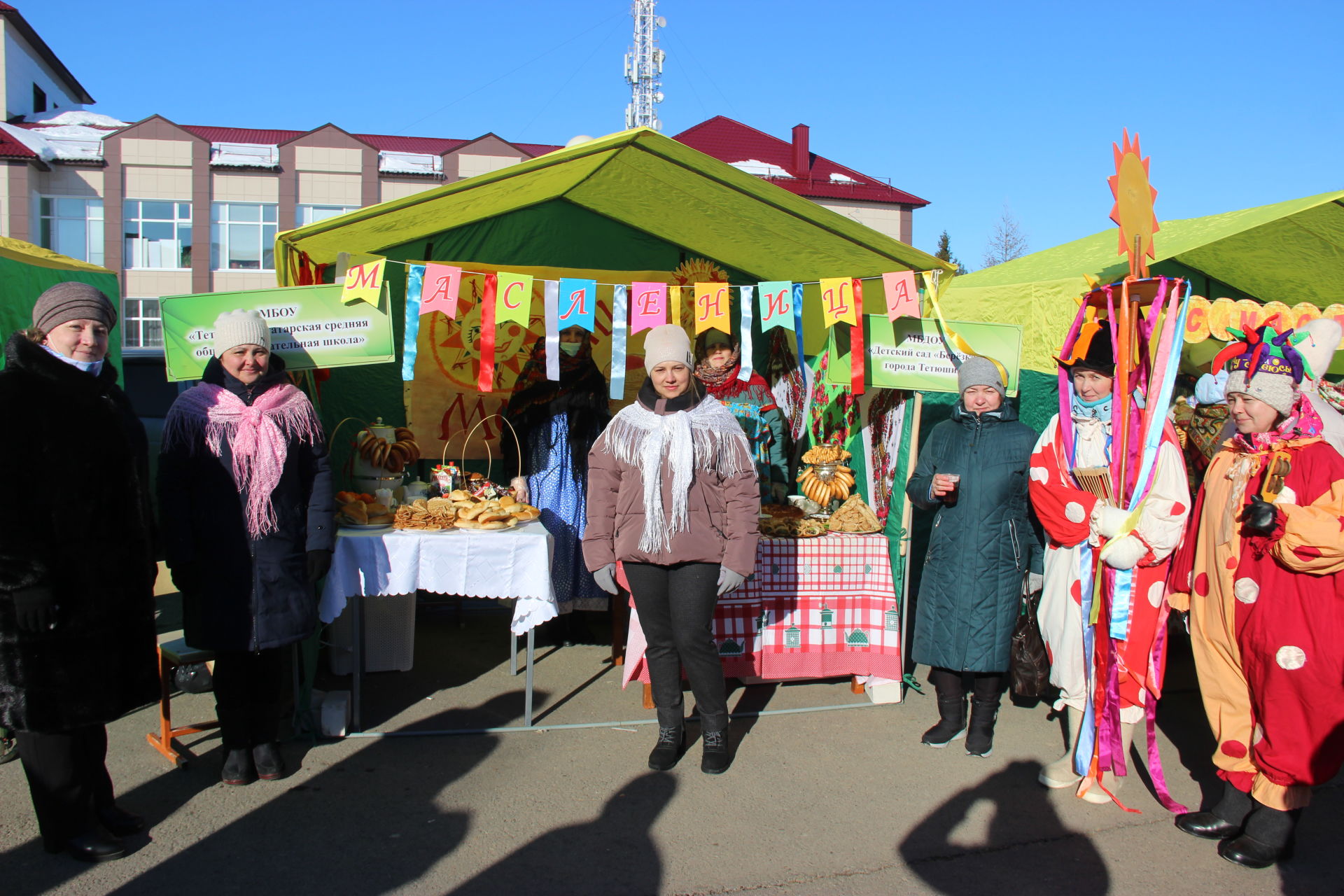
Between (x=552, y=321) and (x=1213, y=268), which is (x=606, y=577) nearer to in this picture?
(x=552, y=321)

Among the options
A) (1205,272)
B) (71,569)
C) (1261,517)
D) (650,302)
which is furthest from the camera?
(1205,272)

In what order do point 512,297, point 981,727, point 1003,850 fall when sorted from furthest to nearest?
point 512,297
point 981,727
point 1003,850

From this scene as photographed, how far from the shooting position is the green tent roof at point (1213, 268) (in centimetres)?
541

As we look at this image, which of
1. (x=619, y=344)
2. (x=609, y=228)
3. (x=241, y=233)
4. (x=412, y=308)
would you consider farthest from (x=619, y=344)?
(x=241, y=233)

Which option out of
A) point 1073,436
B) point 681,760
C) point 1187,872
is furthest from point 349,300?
point 1187,872

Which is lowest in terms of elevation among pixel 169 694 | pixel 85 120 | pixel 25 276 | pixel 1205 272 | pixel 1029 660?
pixel 169 694

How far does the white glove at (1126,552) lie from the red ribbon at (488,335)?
8.75 feet

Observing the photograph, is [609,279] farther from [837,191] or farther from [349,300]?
[837,191]

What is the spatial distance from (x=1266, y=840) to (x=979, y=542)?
140 centimetres

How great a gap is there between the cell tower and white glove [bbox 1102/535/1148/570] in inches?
1006

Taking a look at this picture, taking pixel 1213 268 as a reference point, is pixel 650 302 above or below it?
below

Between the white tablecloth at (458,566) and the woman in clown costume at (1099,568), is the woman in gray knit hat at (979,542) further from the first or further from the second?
the white tablecloth at (458,566)

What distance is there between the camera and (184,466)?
10.9ft

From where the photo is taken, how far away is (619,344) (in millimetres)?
4520
